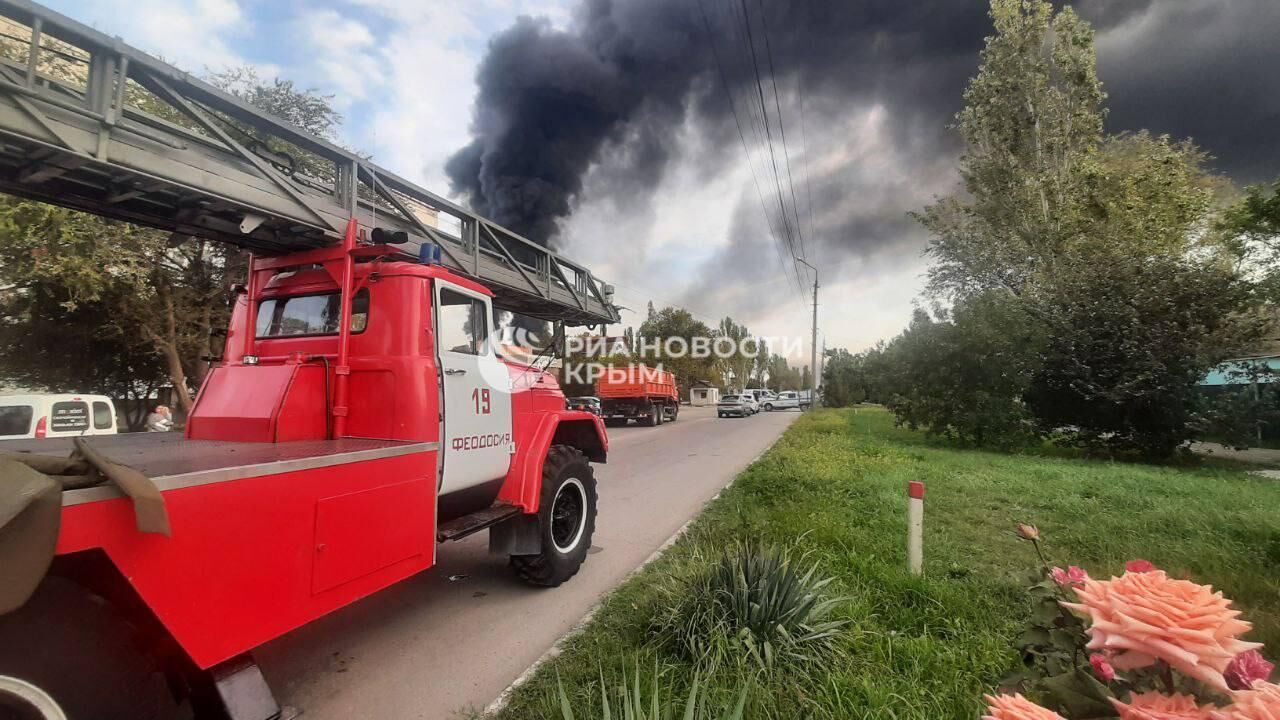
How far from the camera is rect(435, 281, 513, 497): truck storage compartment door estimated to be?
12.1 feet

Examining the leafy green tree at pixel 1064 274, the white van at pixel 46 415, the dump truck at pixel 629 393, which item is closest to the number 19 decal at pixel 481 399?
the white van at pixel 46 415

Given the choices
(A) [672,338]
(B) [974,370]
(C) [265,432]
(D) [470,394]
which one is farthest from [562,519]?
(A) [672,338]

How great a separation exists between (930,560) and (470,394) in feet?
13.2

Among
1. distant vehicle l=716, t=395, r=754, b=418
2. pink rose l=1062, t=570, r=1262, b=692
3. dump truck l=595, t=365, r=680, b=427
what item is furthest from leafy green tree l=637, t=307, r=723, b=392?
pink rose l=1062, t=570, r=1262, b=692

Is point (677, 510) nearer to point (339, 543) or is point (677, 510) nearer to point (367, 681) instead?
point (367, 681)

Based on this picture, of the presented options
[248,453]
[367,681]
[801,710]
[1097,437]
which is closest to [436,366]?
[248,453]

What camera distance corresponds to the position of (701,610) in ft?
11.3

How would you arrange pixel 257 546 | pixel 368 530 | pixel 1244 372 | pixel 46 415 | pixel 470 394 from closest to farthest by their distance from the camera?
pixel 257 546 → pixel 368 530 → pixel 470 394 → pixel 46 415 → pixel 1244 372

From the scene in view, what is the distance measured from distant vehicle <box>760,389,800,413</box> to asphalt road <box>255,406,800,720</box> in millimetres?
42222

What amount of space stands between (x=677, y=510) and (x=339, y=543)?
5.52 m

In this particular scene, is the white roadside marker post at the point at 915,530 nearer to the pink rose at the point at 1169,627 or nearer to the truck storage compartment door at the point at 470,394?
the truck storage compartment door at the point at 470,394

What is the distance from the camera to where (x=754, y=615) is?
3271mm

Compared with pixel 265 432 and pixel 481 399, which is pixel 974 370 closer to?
pixel 481 399

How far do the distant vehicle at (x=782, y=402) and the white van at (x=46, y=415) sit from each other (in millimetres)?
43175
